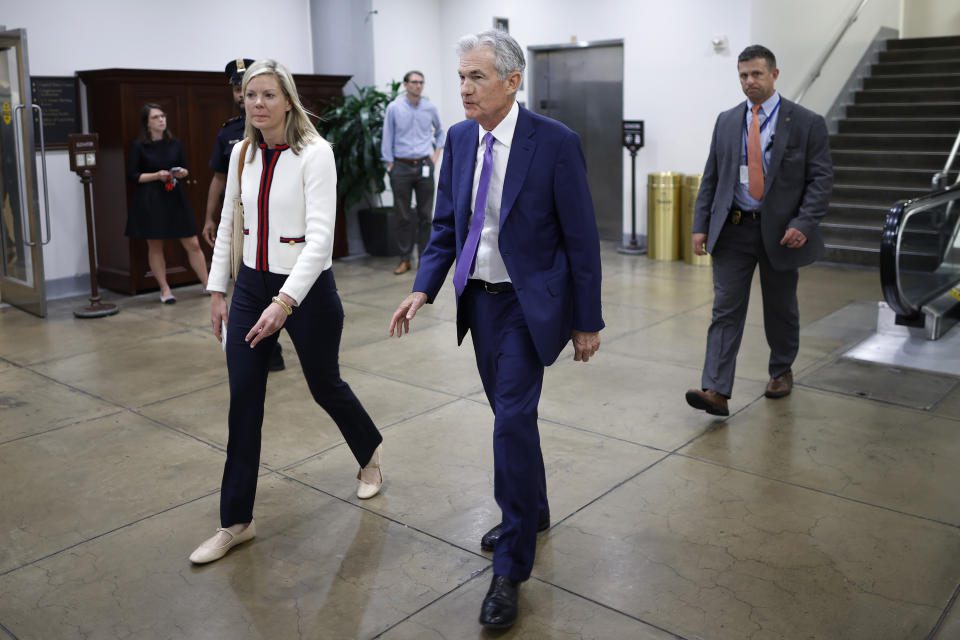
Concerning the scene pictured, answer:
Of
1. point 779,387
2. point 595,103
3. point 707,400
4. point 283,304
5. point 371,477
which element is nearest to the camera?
point 283,304

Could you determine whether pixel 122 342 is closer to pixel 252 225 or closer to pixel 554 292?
pixel 252 225

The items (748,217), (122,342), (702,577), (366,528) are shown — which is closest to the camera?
(702,577)

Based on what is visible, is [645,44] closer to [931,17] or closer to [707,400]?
[931,17]

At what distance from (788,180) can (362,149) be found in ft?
20.3

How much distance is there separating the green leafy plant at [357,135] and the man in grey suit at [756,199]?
5803mm

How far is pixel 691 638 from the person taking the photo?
111 inches

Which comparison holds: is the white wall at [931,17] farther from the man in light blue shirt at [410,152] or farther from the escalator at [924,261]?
the man in light blue shirt at [410,152]

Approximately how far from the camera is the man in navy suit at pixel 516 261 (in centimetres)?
287

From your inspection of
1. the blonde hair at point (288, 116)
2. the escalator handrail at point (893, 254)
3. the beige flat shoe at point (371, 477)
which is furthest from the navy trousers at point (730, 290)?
the blonde hair at point (288, 116)

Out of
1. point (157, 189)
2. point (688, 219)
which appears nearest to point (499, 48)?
point (157, 189)

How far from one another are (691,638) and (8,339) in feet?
19.1

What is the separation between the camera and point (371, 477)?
3.93m

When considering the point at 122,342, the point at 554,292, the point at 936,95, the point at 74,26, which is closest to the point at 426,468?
the point at 554,292

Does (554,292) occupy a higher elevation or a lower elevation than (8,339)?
higher
